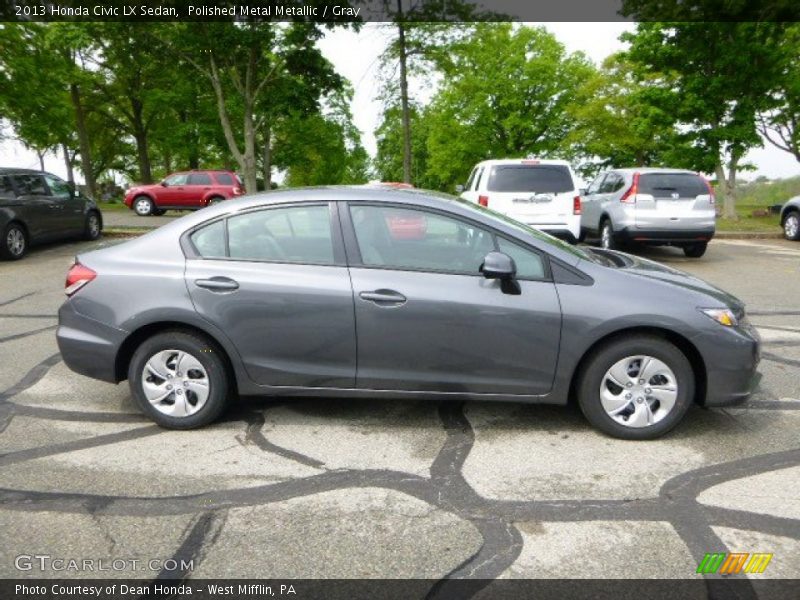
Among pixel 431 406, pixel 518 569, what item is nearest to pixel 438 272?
pixel 431 406

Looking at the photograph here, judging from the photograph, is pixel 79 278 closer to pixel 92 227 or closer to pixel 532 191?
pixel 532 191

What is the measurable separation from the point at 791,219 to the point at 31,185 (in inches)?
669

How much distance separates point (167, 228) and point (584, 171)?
43.9m

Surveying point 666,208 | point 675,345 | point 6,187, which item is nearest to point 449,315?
point 675,345

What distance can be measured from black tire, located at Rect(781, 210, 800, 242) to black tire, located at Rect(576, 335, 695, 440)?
13648 millimetres

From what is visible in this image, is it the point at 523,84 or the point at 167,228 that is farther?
the point at 523,84

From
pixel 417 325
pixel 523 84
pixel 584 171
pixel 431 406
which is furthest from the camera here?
pixel 584 171

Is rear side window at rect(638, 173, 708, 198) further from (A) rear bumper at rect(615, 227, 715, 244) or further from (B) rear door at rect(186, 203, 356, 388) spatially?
(B) rear door at rect(186, 203, 356, 388)

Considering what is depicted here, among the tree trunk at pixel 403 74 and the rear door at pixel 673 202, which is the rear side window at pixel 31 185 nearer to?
the tree trunk at pixel 403 74

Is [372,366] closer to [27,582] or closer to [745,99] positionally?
[27,582]

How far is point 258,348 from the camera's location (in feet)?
12.6

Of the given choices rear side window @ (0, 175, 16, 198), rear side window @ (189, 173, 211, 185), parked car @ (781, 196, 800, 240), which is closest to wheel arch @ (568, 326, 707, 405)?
rear side window @ (0, 175, 16, 198)

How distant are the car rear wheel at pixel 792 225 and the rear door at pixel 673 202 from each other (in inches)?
206

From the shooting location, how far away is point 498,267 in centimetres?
360
